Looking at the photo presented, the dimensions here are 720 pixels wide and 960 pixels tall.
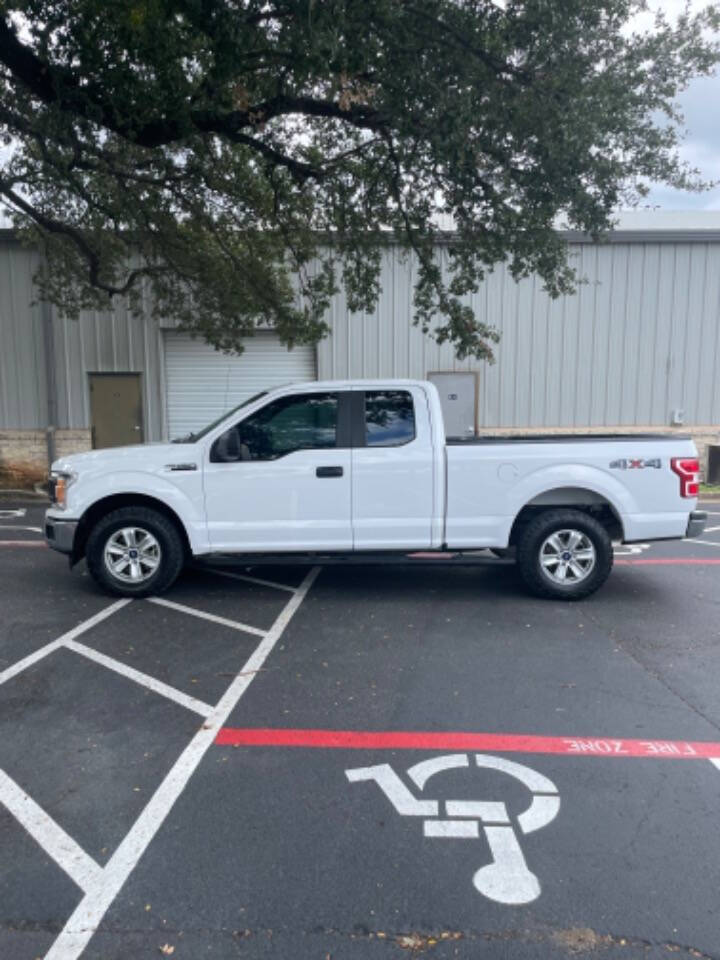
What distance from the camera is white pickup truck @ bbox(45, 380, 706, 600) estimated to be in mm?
6332

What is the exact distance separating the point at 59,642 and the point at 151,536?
1318mm

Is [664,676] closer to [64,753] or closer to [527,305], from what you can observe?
[64,753]

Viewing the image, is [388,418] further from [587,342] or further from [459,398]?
[587,342]

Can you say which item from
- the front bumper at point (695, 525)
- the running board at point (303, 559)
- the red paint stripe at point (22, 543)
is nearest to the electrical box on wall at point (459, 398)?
the red paint stripe at point (22, 543)

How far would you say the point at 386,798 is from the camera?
11.0 feet

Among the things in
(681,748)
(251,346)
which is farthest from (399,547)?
(251,346)

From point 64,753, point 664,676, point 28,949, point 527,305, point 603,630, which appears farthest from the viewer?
point 527,305

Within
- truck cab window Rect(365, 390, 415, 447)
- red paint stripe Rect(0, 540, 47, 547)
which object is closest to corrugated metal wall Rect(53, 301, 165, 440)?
red paint stripe Rect(0, 540, 47, 547)

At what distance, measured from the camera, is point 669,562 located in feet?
27.1

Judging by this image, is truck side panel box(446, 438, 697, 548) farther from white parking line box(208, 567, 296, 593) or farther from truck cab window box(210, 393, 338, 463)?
white parking line box(208, 567, 296, 593)

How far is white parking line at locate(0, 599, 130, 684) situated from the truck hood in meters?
1.27

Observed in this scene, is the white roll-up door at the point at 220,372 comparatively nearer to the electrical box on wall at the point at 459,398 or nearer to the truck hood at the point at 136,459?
the electrical box on wall at the point at 459,398

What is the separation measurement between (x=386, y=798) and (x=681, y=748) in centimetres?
171

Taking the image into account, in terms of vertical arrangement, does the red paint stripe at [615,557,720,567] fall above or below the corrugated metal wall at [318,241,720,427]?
below
